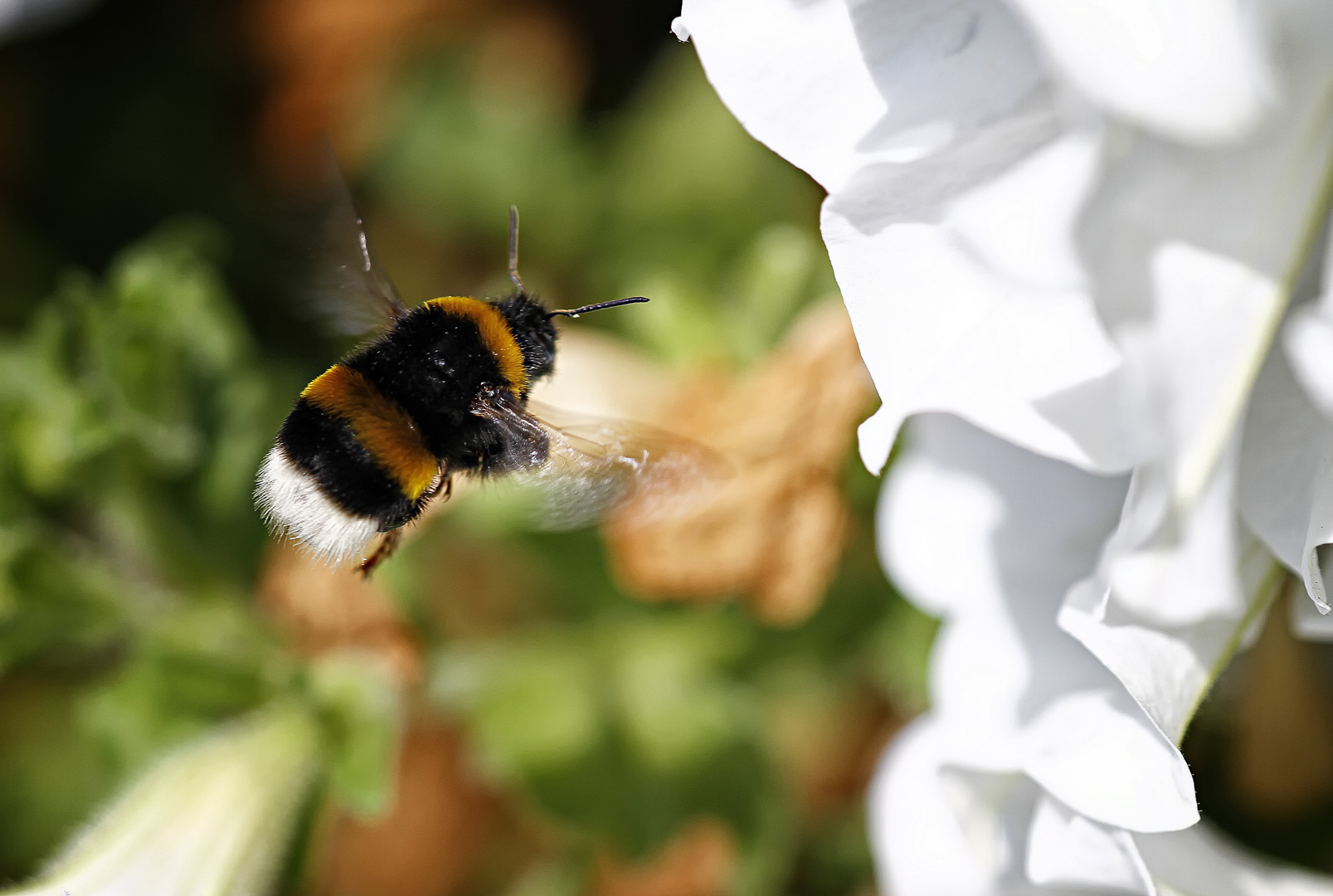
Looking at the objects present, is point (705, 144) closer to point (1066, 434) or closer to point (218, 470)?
point (218, 470)

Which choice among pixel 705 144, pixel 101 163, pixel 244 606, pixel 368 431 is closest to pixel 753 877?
pixel 244 606

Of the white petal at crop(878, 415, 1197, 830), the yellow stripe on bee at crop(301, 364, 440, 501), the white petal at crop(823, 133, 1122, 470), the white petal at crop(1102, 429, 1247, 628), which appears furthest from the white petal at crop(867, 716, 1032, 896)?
the yellow stripe on bee at crop(301, 364, 440, 501)

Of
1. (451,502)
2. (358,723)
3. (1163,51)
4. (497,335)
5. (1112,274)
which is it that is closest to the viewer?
(1163,51)

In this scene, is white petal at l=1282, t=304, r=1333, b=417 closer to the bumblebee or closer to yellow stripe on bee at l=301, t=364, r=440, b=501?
the bumblebee

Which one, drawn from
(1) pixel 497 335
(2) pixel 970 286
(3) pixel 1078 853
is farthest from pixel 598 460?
(3) pixel 1078 853

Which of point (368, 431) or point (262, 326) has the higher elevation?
point (368, 431)

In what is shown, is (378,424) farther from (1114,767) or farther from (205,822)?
(1114,767)
